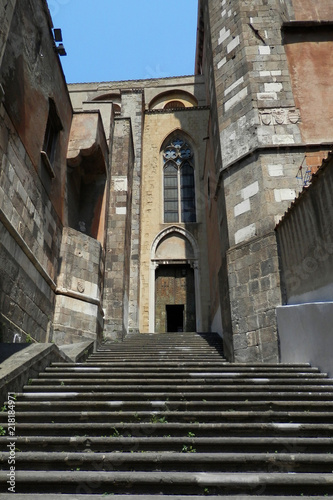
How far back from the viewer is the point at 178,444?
2740 millimetres

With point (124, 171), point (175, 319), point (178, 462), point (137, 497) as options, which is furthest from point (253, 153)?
point (175, 319)

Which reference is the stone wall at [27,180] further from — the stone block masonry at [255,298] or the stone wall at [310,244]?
the stone wall at [310,244]

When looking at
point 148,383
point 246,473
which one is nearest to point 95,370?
point 148,383

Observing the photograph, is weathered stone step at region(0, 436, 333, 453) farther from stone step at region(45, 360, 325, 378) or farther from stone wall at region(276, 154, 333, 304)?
stone wall at region(276, 154, 333, 304)

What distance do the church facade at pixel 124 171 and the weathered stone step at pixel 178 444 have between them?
→ 300 centimetres

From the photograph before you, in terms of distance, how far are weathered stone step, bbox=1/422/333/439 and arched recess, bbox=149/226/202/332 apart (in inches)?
402

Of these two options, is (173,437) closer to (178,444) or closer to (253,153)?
(178,444)

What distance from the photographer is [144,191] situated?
15.5 metres

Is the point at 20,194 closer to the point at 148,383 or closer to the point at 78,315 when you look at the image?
the point at 78,315

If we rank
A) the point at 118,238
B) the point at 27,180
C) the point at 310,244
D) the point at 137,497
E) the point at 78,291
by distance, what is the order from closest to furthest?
the point at 137,497, the point at 310,244, the point at 27,180, the point at 78,291, the point at 118,238

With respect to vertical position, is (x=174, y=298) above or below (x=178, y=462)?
above

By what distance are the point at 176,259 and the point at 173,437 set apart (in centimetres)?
1133

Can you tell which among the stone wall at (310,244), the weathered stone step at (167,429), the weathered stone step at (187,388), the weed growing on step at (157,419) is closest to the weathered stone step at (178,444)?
the weathered stone step at (167,429)

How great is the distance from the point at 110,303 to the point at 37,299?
A: 3.40m
